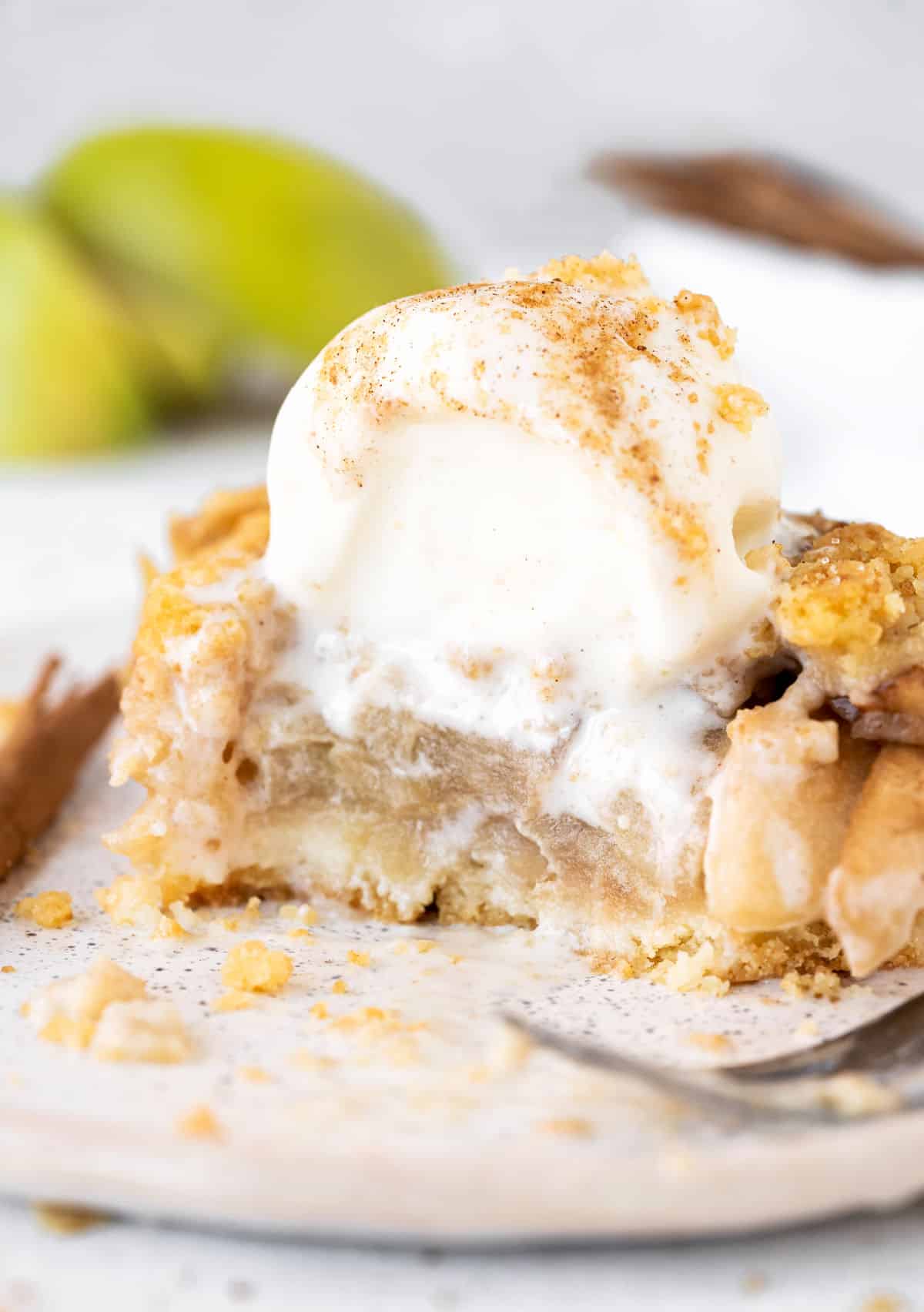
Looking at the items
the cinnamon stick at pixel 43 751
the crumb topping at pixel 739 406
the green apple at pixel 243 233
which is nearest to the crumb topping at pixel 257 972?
the cinnamon stick at pixel 43 751

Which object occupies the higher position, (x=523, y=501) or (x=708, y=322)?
(x=708, y=322)

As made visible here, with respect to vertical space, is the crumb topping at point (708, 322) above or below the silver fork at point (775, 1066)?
above

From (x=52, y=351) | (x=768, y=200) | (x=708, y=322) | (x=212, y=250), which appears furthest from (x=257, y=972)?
(x=212, y=250)

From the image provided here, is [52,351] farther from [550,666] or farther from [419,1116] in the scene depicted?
[419,1116]

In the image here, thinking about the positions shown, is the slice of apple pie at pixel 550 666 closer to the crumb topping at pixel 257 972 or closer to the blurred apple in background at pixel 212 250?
the crumb topping at pixel 257 972

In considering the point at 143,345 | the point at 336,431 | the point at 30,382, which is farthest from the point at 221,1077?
the point at 143,345

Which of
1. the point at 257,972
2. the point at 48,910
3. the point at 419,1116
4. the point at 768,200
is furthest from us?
the point at 768,200

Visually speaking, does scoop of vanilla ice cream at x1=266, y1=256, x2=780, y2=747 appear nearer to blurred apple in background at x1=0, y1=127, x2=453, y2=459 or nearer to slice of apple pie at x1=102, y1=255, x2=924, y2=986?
slice of apple pie at x1=102, y1=255, x2=924, y2=986
